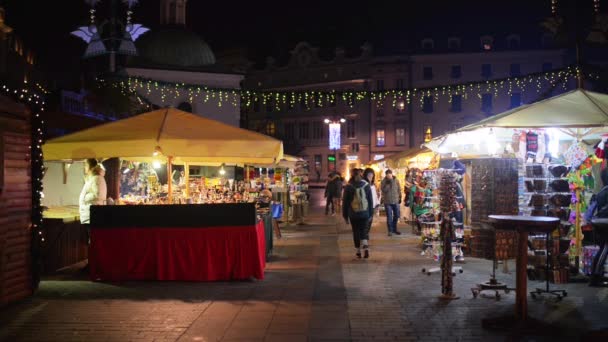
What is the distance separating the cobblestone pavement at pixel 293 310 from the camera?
22.1ft

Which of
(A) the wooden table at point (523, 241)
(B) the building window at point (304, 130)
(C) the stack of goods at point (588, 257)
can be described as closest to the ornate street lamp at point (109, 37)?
(C) the stack of goods at point (588, 257)

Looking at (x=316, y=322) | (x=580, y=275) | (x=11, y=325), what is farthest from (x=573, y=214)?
(x=11, y=325)

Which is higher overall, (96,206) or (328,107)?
(328,107)

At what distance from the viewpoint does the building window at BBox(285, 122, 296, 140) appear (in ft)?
245

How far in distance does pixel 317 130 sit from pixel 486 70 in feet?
69.9

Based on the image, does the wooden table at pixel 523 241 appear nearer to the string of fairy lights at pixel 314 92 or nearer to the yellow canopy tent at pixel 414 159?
the string of fairy lights at pixel 314 92

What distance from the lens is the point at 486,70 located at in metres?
62.5

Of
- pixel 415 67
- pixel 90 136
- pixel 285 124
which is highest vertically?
pixel 415 67

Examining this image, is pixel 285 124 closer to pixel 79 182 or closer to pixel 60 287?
pixel 79 182

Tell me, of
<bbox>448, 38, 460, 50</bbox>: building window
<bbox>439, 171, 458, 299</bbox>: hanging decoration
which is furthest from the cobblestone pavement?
<bbox>448, 38, 460, 50</bbox>: building window

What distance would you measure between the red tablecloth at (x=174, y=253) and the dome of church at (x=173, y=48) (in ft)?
122

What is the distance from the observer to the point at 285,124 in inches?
Answer: 2965

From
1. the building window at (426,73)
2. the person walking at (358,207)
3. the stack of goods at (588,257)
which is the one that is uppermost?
the building window at (426,73)

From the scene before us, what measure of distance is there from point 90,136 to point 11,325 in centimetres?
409
